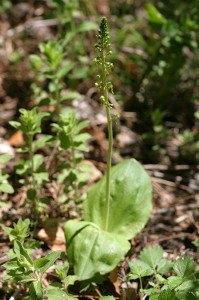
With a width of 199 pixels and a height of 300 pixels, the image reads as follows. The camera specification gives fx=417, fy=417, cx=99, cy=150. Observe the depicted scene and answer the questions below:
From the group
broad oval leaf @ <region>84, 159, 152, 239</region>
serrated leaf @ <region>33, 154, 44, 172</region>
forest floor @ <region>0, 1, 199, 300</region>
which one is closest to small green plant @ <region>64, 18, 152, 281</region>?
broad oval leaf @ <region>84, 159, 152, 239</region>

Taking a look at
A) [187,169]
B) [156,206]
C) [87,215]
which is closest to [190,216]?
[156,206]

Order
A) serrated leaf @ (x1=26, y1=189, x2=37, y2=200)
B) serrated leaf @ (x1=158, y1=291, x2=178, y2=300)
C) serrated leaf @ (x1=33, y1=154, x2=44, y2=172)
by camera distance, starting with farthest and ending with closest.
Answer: serrated leaf @ (x1=33, y1=154, x2=44, y2=172) < serrated leaf @ (x1=26, y1=189, x2=37, y2=200) < serrated leaf @ (x1=158, y1=291, x2=178, y2=300)

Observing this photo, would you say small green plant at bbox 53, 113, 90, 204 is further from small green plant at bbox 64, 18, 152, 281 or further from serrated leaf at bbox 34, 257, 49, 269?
serrated leaf at bbox 34, 257, 49, 269

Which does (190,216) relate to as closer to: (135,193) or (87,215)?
(135,193)

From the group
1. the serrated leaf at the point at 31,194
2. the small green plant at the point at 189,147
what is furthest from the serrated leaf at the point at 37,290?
the small green plant at the point at 189,147

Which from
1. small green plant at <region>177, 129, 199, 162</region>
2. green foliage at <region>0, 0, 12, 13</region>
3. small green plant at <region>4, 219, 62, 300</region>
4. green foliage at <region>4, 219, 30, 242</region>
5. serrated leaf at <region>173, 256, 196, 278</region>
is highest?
green foliage at <region>0, 0, 12, 13</region>

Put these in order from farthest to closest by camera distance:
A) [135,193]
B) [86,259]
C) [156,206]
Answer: [156,206] < [135,193] < [86,259]

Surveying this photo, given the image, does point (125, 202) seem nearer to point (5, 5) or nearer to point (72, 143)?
point (72, 143)
